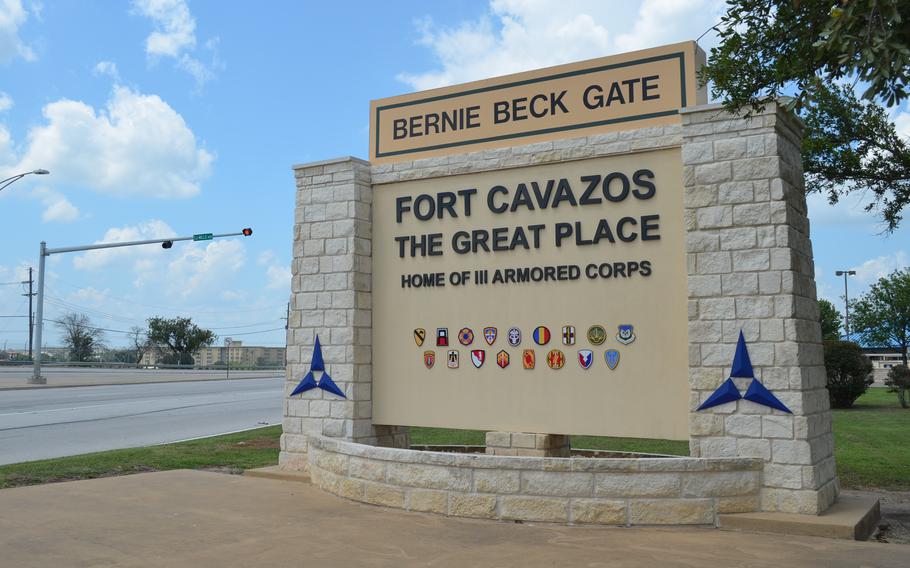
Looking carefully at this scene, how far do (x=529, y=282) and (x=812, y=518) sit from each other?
3923 mm

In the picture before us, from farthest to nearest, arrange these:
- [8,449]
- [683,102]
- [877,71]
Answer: [8,449] < [683,102] < [877,71]

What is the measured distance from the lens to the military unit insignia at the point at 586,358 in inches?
349

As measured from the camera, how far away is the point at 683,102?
870cm

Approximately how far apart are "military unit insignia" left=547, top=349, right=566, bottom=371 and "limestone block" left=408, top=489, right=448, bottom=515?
6.81 feet

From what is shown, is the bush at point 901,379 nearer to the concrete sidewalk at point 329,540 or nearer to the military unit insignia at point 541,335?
the military unit insignia at point 541,335

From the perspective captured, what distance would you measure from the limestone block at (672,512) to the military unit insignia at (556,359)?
2.02 m

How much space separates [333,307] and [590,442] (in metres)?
7.78

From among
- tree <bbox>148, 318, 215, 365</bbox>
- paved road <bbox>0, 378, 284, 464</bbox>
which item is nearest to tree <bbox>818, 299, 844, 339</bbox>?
paved road <bbox>0, 378, 284, 464</bbox>

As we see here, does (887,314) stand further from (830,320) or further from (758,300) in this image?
(758,300)

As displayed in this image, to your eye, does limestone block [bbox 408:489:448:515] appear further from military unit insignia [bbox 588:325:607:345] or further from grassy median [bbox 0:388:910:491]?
grassy median [bbox 0:388:910:491]

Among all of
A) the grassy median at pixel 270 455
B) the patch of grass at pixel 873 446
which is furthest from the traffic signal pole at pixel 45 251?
the patch of grass at pixel 873 446

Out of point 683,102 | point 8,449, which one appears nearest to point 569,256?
point 683,102

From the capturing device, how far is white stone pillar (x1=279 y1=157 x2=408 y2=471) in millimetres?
10180

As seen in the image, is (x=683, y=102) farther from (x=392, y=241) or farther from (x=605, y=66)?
(x=392, y=241)
